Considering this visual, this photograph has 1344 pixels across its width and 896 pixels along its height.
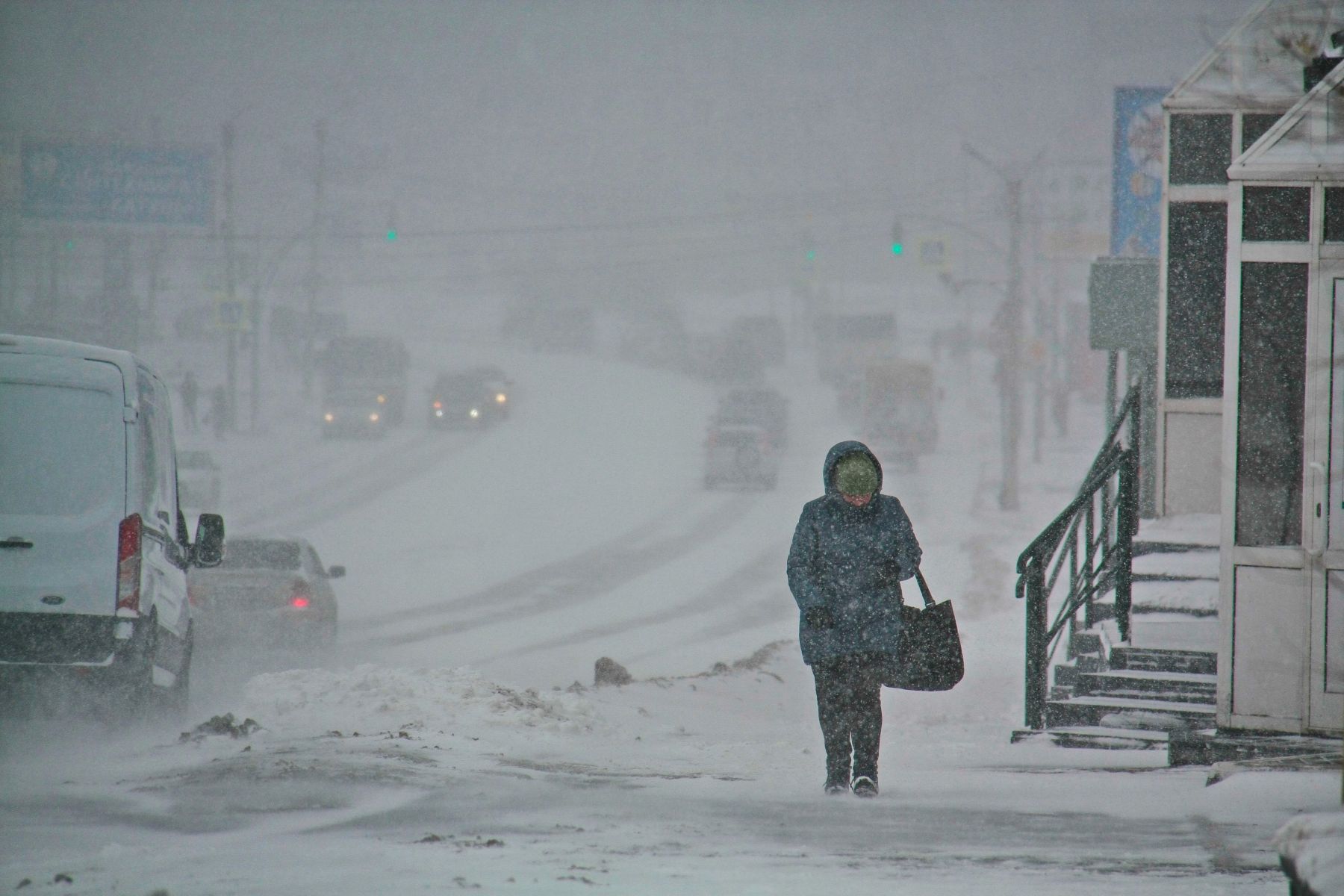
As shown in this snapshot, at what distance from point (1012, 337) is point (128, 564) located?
1252 inches

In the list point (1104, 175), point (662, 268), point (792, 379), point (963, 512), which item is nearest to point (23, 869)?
point (963, 512)

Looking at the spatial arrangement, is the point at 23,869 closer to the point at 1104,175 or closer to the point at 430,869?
the point at 430,869

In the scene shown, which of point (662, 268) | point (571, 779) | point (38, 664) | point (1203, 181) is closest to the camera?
point (571, 779)

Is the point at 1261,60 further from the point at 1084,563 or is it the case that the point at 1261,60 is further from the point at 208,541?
the point at 208,541

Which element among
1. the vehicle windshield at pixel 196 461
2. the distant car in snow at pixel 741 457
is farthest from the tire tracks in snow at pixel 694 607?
the vehicle windshield at pixel 196 461

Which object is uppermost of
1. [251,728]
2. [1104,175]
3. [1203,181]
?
[1104,175]

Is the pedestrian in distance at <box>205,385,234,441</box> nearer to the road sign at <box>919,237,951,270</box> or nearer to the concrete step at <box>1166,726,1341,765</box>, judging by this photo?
the road sign at <box>919,237,951,270</box>

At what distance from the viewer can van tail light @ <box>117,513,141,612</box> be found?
783cm

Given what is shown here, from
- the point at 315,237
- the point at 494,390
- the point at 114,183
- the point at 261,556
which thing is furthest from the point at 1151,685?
the point at 315,237

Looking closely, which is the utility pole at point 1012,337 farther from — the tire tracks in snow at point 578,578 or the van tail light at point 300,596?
the van tail light at point 300,596

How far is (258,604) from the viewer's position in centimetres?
1534

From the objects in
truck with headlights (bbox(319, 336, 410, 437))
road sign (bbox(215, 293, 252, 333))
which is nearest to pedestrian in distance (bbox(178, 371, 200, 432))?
road sign (bbox(215, 293, 252, 333))

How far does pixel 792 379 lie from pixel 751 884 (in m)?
70.1

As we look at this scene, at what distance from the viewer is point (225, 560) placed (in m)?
15.8
